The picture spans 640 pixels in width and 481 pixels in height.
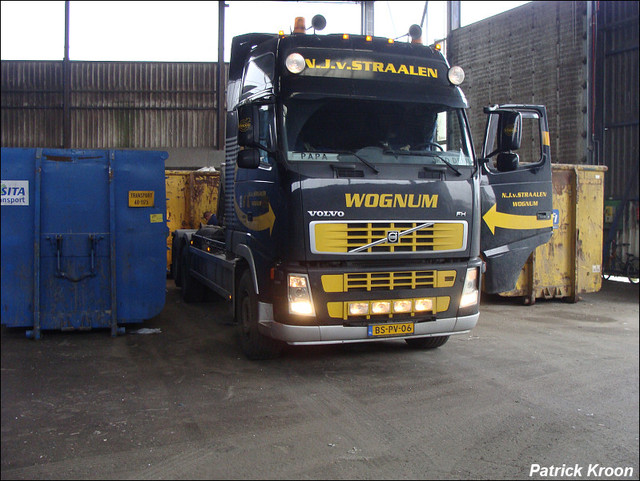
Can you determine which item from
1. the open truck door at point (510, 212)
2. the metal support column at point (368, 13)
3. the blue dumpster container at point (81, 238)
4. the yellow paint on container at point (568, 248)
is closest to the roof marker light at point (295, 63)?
the open truck door at point (510, 212)

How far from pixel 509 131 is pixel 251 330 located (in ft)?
11.0

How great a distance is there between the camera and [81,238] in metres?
7.29

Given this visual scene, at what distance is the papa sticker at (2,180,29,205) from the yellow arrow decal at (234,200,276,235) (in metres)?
2.62

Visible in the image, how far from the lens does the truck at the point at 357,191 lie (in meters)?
5.38

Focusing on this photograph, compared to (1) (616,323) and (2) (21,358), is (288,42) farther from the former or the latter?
(1) (616,323)

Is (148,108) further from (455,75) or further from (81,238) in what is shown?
(455,75)

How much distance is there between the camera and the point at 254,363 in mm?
6363

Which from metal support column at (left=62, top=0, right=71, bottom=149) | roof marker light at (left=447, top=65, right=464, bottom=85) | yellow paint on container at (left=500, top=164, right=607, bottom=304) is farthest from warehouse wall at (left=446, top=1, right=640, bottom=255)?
metal support column at (left=62, top=0, right=71, bottom=149)

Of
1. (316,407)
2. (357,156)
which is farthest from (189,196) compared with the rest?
(316,407)

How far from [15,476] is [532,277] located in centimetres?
856

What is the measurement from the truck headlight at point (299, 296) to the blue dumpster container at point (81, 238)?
2.84 meters

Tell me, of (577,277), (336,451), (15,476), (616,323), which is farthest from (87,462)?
(577,277)

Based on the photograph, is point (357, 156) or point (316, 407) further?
point (357, 156)

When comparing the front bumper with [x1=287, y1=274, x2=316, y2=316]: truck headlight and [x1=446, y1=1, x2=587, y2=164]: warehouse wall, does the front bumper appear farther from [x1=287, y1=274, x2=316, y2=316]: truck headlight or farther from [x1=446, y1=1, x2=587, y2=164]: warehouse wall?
[x1=446, y1=1, x2=587, y2=164]: warehouse wall
